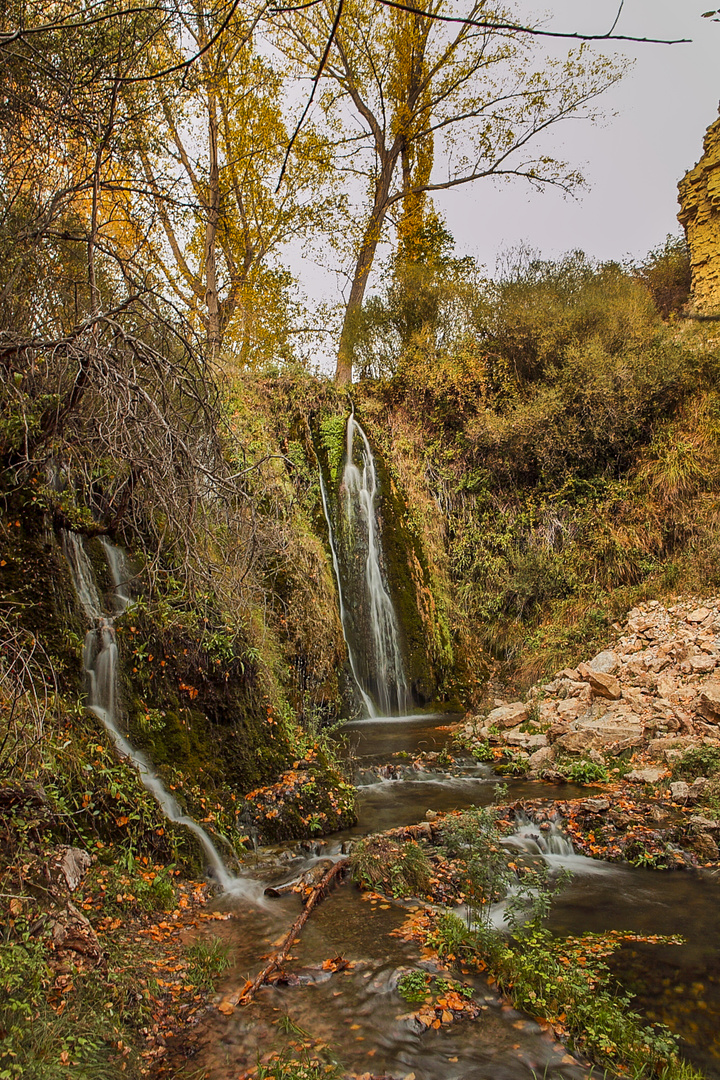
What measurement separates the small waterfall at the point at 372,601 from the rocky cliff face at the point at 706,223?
8.48 meters

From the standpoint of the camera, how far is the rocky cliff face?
14.3 metres

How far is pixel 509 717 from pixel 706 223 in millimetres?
12531

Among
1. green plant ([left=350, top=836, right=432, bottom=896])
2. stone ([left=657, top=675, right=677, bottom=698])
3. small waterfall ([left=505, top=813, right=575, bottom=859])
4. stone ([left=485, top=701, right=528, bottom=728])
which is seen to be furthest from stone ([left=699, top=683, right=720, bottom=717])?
green plant ([left=350, top=836, right=432, bottom=896])

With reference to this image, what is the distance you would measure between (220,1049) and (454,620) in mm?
9284

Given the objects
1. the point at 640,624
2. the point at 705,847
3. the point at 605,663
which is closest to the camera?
the point at 705,847

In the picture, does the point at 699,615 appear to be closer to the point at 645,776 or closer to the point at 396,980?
the point at 645,776

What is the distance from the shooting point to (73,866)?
11.9 feet

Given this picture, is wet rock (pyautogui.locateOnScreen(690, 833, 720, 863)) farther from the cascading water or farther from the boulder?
the cascading water

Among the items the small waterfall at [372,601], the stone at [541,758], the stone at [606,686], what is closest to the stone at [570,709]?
the stone at [606,686]

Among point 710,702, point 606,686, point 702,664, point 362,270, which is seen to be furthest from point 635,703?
point 362,270

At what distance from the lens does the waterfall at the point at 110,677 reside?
457 centimetres

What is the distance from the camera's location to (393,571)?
1153cm

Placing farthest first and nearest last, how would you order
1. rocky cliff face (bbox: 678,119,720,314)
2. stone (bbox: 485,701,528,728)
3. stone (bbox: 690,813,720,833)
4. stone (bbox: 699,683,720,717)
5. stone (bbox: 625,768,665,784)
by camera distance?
rocky cliff face (bbox: 678,119,720,314)
stone (bbox: 485,701,528,728)
stone (bbox: 699,683,720,717)
stone (bbox: 625,768,665,784)
stone (bbox: 690,813,720,833)

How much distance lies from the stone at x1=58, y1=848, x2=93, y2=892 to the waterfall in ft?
2.65
